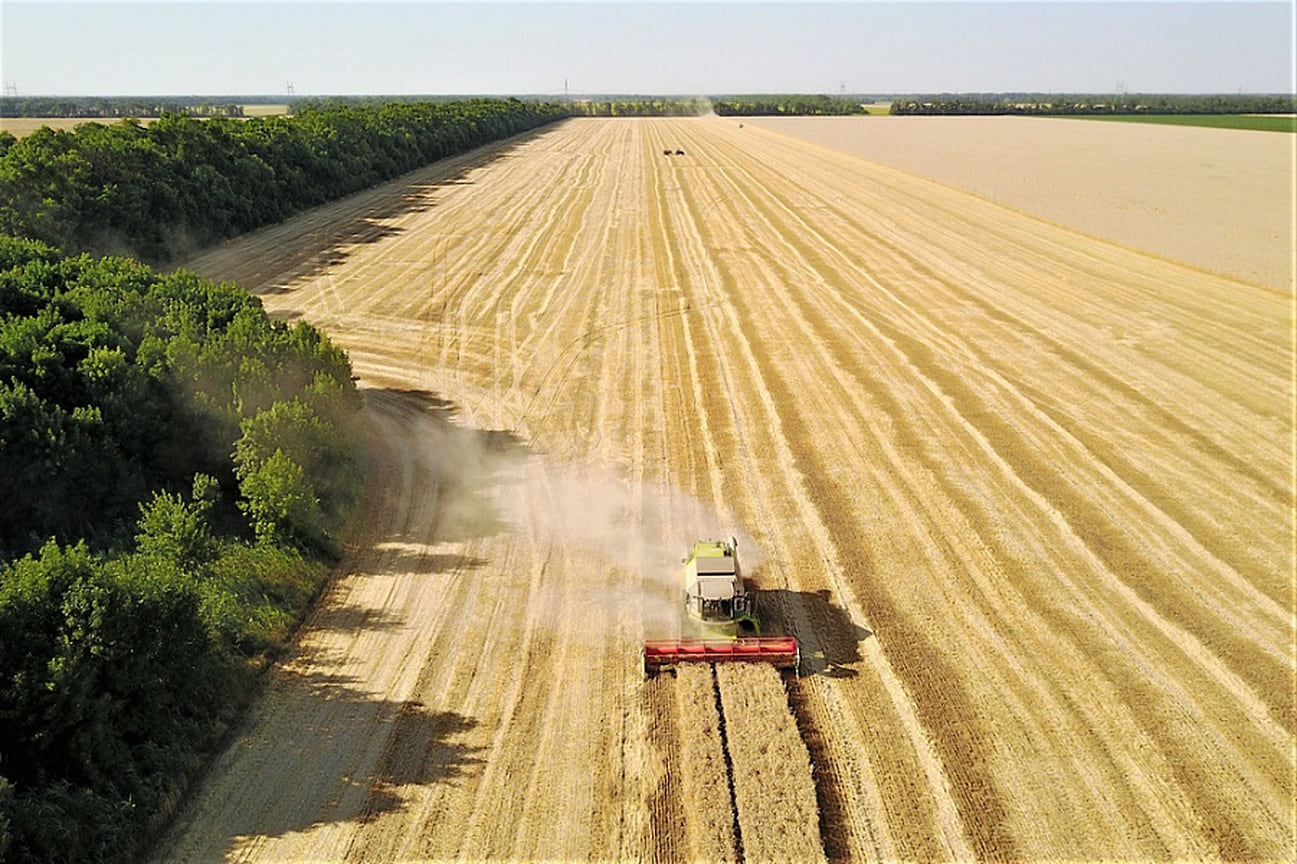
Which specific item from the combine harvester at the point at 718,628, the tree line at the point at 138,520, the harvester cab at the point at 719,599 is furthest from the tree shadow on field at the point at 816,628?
the tree line at the point at 138,520

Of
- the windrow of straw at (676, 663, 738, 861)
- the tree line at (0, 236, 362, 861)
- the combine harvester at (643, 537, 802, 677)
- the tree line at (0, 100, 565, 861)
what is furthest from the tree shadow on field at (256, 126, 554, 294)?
the windrow of straw at (676, 663, 738, 861)

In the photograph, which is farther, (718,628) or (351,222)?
(351,222)

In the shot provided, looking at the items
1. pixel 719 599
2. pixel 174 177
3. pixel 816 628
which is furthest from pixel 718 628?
pixel 174 177

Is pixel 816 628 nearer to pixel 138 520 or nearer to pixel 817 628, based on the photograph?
pixel 817 628

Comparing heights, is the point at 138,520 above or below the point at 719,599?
above

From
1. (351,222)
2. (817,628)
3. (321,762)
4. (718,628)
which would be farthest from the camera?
(351,222)

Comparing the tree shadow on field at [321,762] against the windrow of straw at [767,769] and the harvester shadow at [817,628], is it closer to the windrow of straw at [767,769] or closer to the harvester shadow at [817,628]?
the windrow of straw at [767,769]

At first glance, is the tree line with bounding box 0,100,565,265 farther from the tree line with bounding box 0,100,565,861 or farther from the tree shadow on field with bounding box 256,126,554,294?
the tree line with bounding box 0,100,565,861
